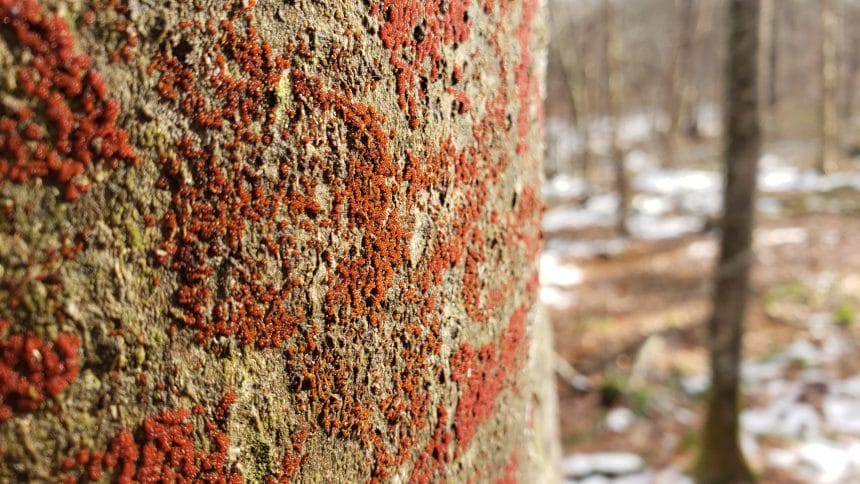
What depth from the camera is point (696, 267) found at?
425 inches

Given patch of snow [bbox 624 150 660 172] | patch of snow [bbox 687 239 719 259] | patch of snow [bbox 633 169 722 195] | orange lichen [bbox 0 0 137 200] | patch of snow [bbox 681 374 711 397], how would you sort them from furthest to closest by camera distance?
1. patch of snow [bbox 624 150 660 172]
2. patch of snow [bbox 633 169 722 195]
3. patch of snow [bbox 687 239 719 259]
4. patch of snow [bbox 681 374 711 397]
5. orange lichen [bbox 0 0 137 200]

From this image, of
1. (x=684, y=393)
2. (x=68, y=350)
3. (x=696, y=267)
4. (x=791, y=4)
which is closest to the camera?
(x=68, y=350)

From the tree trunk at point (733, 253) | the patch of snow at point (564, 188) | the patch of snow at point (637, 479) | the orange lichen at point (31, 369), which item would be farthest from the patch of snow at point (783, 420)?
the patch of snow at point (564, 188)

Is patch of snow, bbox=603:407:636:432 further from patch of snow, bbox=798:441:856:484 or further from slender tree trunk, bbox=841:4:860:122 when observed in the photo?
slender tree trunk, bbox=841:4:860:122

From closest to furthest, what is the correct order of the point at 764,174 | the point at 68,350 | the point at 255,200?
the point at 68,350 < the point at 255,200 < the point at 764,174

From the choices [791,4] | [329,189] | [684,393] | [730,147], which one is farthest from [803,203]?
[791,4]

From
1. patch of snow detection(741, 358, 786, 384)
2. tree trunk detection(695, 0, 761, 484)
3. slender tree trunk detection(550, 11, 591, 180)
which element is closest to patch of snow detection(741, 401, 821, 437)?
patch of snow detection(741, 358, 786, 384)

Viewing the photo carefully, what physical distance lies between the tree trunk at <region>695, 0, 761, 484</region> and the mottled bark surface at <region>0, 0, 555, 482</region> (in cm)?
411

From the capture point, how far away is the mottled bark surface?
0.53 meters

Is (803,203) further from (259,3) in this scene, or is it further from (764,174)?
(259,3)

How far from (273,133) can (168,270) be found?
20cm

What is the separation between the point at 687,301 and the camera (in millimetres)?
9305

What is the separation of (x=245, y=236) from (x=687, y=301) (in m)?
9.90

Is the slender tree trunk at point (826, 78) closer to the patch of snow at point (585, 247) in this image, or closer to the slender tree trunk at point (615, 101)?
the slender tree trunk at point (615, 101)
